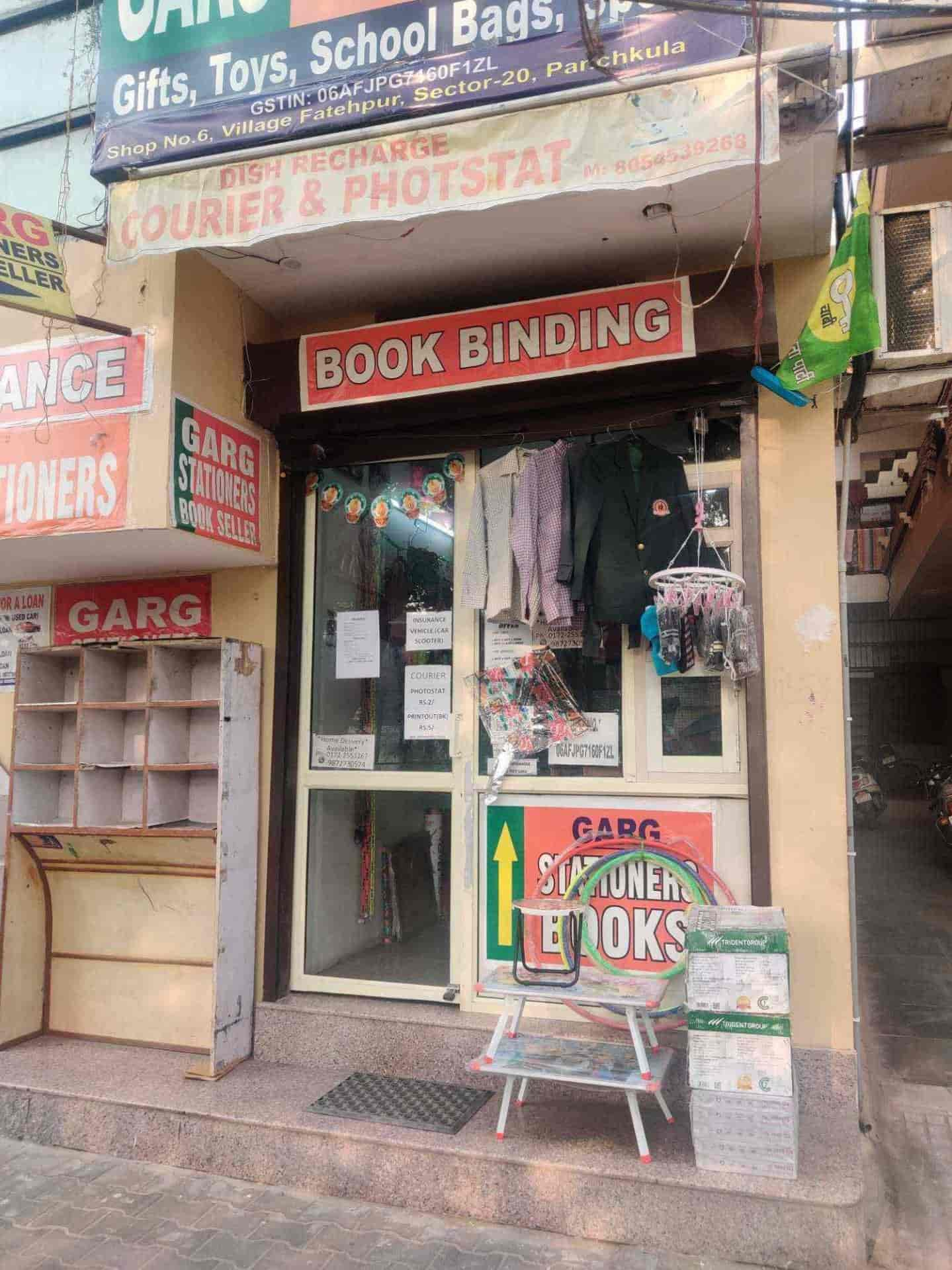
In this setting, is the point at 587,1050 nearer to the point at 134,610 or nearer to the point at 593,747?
the point at 593,747

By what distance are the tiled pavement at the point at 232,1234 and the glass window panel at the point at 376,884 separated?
1097mm

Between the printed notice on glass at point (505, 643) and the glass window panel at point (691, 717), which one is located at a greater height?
the printed notice on glass at point (505, 643)

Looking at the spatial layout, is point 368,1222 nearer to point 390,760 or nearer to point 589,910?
point 589,910

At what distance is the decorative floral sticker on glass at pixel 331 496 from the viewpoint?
477 cm

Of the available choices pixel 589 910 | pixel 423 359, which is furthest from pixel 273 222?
pixel 589 910

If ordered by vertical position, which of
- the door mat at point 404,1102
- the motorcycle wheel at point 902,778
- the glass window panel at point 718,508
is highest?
the glass window panel at point 718,508

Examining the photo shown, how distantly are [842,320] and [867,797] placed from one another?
36.5ft

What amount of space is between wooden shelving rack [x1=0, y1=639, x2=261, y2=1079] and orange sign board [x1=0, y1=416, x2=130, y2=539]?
74 centimetres

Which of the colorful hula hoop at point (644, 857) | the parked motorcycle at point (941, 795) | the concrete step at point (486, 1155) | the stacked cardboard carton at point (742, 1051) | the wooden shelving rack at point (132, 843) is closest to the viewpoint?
the concrete step at point (486, 1155)

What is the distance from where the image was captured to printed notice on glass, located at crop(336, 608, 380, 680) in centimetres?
462

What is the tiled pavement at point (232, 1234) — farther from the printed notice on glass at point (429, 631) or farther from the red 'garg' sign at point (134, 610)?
the red 'garg' sign at point (134, 610)

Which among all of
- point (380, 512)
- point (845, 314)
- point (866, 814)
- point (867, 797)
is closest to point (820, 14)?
point (845, 314)

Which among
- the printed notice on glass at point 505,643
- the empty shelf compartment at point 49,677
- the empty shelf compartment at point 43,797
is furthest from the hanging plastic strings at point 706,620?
the empty shelf compartment at point 43,797

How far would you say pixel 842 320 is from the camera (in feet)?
11.7
